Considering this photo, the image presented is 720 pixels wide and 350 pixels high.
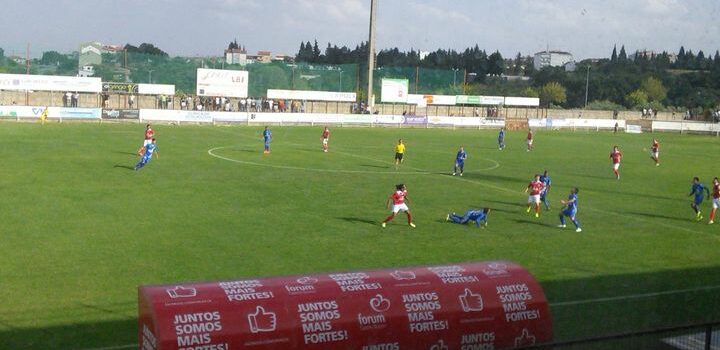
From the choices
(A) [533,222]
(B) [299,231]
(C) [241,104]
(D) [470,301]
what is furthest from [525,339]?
(C) [241,104]

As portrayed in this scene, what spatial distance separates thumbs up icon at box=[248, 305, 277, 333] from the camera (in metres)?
8.64

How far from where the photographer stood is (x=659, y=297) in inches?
668

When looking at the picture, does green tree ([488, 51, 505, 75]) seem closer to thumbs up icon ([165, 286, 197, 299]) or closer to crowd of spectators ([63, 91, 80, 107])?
crowd of spectators ([63, 91, 80, 107])

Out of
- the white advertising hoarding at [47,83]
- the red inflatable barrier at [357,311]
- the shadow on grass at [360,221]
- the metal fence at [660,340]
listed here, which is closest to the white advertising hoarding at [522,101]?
the white advertising hoarding at [47,83]

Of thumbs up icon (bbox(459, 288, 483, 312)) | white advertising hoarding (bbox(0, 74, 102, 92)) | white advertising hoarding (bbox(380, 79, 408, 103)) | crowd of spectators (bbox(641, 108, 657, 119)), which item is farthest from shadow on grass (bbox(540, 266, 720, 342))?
crowd of spectators (bbox(641, 108, 657, 119))

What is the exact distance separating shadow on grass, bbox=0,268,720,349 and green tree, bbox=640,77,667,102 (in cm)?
9874

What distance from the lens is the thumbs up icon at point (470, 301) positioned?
9.65m

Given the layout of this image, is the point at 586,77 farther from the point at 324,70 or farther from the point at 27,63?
the point at 27,63

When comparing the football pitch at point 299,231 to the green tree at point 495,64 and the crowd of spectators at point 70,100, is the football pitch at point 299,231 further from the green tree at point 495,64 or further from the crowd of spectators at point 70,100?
the green tree at point 495,64

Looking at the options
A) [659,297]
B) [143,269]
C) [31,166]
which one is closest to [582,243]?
[659,297]

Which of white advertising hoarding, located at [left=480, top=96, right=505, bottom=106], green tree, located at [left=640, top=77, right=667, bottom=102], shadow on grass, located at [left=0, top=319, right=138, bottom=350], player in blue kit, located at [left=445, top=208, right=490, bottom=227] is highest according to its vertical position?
green tree, located at [left=640, top=77, right=667, bottom=102]

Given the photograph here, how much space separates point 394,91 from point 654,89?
42.0 meters

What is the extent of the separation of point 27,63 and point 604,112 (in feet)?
230

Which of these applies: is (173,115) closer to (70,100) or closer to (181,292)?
(70,100)
